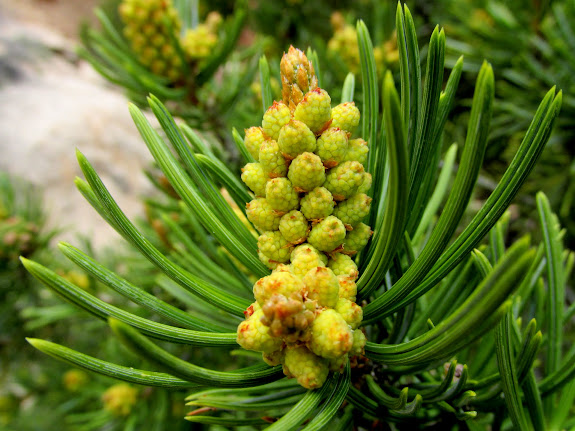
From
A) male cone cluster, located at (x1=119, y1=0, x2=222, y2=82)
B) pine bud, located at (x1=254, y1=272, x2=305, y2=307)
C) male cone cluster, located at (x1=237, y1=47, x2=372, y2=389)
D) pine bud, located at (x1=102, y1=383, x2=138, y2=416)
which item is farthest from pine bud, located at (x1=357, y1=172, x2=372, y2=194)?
pine bud, located at (x1=102, y1=383, x2=138, y2=416)

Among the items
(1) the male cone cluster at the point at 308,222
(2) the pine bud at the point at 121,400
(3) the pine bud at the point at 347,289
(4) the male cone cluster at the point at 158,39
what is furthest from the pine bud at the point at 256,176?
(2) the pine bud at the point at 121,400

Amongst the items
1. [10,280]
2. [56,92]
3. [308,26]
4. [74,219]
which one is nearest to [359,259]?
[10,280]

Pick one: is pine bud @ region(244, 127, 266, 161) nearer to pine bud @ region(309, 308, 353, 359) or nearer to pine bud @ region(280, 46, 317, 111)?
pine bud @ region(280, 46, 317, 111)

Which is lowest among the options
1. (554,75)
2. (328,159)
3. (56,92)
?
(56,92)

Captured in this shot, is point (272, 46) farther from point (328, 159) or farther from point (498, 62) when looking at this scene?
point (328, 159)

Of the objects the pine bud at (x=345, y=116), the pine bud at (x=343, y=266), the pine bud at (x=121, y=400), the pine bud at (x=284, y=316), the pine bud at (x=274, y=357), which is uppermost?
the pine bud at (x=345, y=116)

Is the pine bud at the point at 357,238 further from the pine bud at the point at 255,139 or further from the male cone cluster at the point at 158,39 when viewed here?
the male cone cluster at the point at 158,39

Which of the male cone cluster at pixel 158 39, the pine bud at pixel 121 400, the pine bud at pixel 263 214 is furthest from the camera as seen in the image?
the pine bud at pixel 121 400

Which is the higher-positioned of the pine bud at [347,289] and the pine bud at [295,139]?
the pine bud at [295,139]
